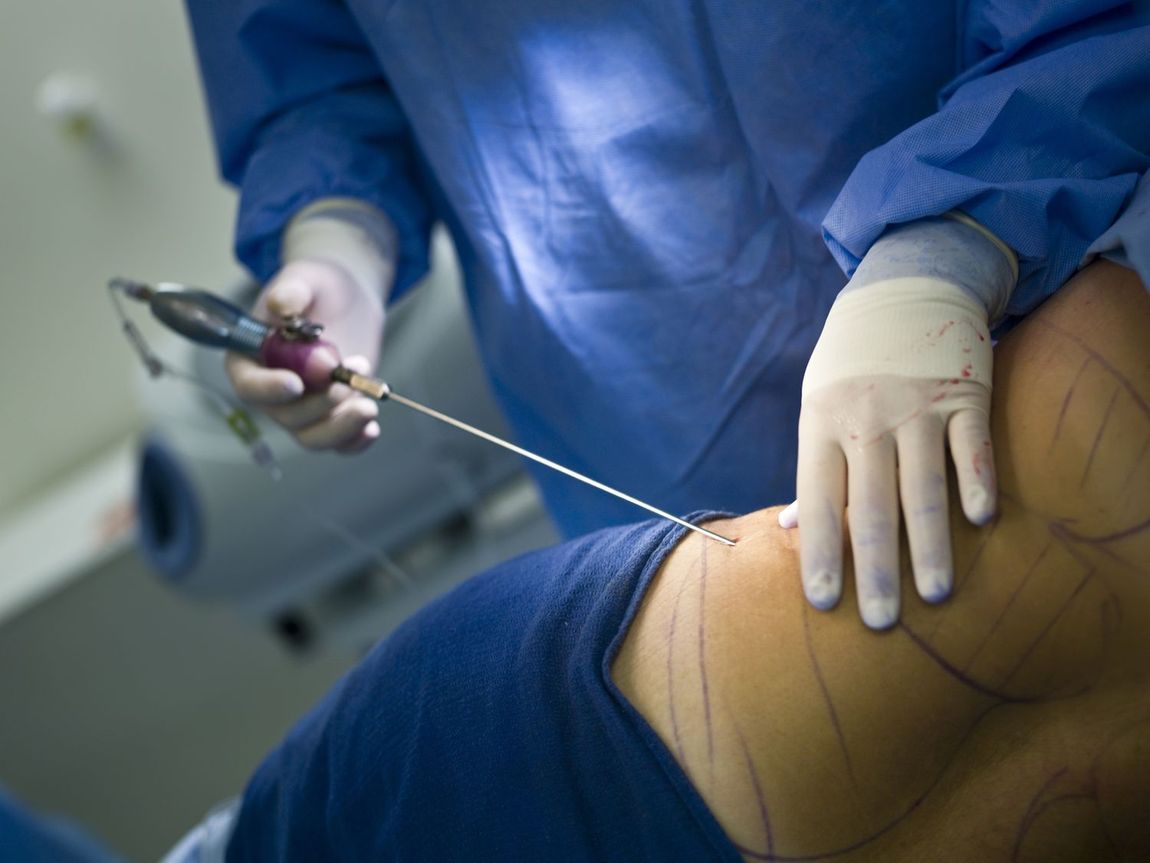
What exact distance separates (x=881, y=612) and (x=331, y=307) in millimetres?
764

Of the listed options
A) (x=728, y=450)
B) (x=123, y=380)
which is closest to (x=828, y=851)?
(x=728, y=450)

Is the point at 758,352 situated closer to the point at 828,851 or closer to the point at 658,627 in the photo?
the point at 658,627

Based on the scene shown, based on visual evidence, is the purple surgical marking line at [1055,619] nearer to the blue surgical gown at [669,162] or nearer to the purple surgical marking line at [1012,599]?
the purple surgical marking line at [1012,599]

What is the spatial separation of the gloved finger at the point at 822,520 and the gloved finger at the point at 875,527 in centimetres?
1

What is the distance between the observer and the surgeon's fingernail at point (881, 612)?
77 cm

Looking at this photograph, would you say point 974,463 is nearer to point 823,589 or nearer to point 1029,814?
point 823,589

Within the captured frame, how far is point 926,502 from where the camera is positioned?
2.56ft

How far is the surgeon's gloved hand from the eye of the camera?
0.78 metres

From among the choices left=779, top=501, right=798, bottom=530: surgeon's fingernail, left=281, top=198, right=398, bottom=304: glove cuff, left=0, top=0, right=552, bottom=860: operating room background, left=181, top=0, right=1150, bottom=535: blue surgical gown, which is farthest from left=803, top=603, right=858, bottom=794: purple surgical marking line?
left=0, top=0, right=552, bottom=860: operating room background

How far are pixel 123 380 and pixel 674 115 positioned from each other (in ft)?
6.63

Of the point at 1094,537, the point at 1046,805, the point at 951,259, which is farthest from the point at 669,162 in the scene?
the point at 1046,805

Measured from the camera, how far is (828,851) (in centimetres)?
80

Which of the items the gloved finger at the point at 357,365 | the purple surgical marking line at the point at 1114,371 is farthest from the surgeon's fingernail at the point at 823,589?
the gloved finger at the point at 357,365

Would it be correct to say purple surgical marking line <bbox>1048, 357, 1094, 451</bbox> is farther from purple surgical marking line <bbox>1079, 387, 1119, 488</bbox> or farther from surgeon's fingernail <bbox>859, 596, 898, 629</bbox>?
surgeon's fingernail <bbox>859, 596, 898, 629</bbox>
